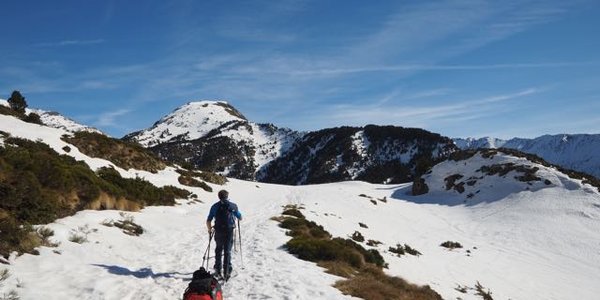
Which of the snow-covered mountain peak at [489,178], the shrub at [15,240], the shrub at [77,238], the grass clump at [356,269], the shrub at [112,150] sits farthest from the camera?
the snow-covered mountain peak at [489,178]

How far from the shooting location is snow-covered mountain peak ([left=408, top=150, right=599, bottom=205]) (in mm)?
47312

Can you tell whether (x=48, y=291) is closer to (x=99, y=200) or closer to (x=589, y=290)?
(x=99, y=200)

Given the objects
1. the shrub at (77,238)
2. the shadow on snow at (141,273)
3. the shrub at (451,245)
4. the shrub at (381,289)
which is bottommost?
the shrub at (451,245)

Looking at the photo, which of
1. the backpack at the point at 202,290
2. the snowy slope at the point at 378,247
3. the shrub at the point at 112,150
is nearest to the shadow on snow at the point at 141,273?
the snowy slope at the point at 378,247

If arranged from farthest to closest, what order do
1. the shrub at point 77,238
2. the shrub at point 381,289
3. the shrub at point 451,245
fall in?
the shrub at point 451,245
the shrub at point 77,238
the shrub at point 381,289

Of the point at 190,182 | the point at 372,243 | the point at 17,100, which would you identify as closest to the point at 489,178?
the point at 372,243

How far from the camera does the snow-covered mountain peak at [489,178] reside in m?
47.3

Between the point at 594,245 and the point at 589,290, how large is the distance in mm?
10739

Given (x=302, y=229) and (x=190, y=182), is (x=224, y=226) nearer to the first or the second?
(x=302, y=229)

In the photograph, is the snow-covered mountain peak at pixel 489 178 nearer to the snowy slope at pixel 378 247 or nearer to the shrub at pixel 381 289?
the snowy slope at pixel 378 247

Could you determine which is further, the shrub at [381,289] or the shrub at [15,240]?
the shrub at [381,289]

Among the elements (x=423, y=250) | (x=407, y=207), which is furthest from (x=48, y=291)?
(x=407, y=207)

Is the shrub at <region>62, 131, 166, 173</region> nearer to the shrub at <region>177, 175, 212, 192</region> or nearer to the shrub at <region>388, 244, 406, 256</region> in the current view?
the shrub at <region>177, 175, 212, 192</region>

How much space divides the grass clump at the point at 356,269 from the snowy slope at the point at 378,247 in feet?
2.18
